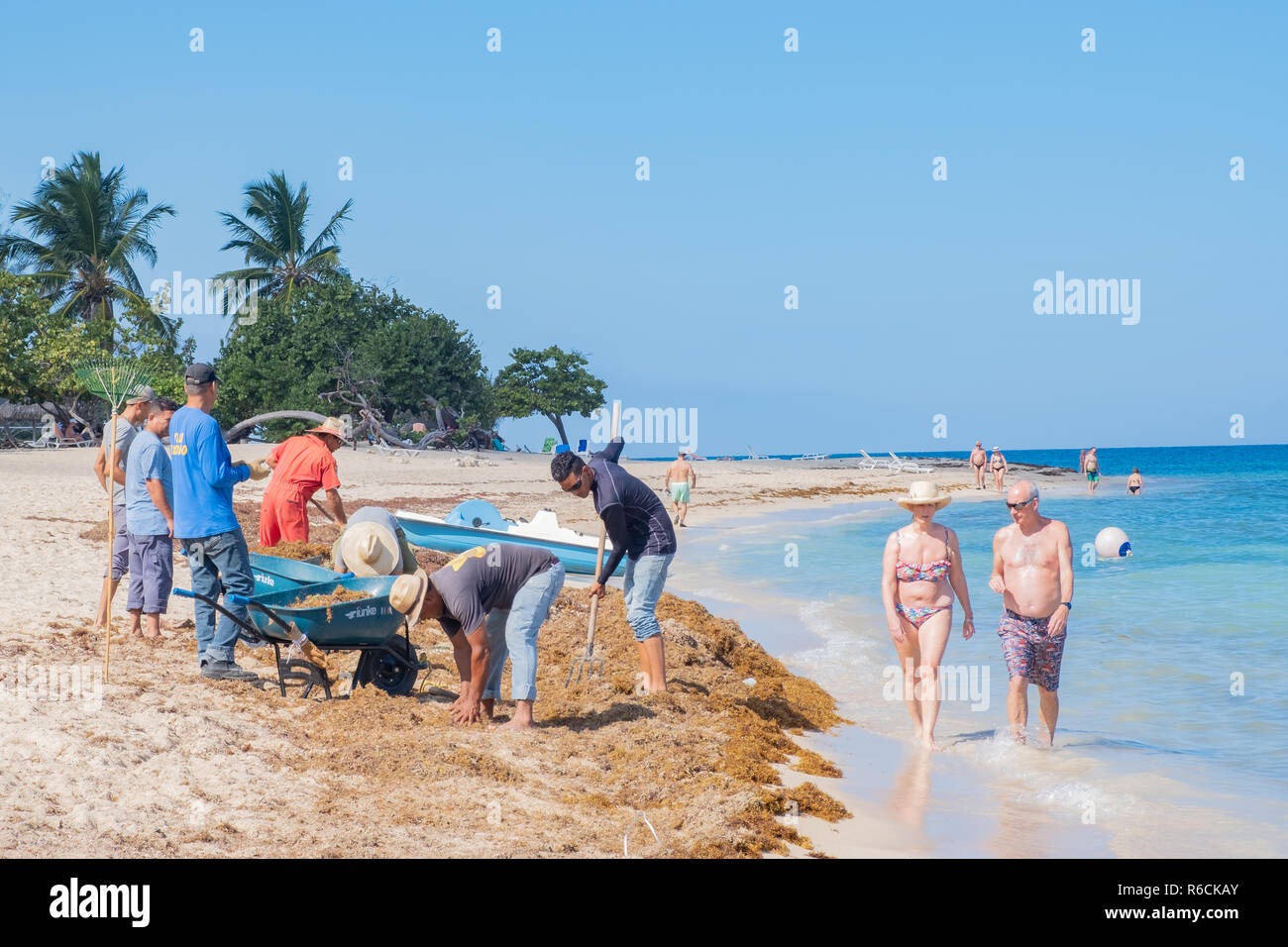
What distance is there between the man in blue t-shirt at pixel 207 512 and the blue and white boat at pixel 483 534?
673cm

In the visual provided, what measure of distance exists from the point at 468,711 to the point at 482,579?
887 mm

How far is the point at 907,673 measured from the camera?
23.8 feet

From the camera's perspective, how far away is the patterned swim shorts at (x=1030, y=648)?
6895mm

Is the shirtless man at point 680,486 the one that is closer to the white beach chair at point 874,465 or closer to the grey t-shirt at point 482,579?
the grey t-shirt at point 482,579

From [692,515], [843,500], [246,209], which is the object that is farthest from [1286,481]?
[246,209]

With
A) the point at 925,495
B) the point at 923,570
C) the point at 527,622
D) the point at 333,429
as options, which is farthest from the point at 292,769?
the point at 925,495

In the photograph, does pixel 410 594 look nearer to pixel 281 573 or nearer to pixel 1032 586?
pixel 281 573

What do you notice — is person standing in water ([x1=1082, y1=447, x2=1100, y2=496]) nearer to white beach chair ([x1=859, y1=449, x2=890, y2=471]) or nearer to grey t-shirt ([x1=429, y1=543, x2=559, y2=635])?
white beach chair ([x1=859, y1=449, x2=890, y2=471])

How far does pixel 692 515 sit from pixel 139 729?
22.4 meters

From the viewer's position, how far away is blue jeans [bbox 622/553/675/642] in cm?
706

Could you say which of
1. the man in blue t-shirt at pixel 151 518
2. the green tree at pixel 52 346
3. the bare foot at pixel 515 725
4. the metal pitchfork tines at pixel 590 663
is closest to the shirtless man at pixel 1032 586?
the metal pitchfork tines at pixel 590 663

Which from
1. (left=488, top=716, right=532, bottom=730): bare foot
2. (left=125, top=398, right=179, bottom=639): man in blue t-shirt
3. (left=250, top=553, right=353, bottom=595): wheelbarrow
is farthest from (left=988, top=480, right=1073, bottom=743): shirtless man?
(left=125, top=398, right=179, bottom=639): man in blue t-shirt

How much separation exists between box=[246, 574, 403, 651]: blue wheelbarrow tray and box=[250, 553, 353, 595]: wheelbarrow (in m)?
0.91
